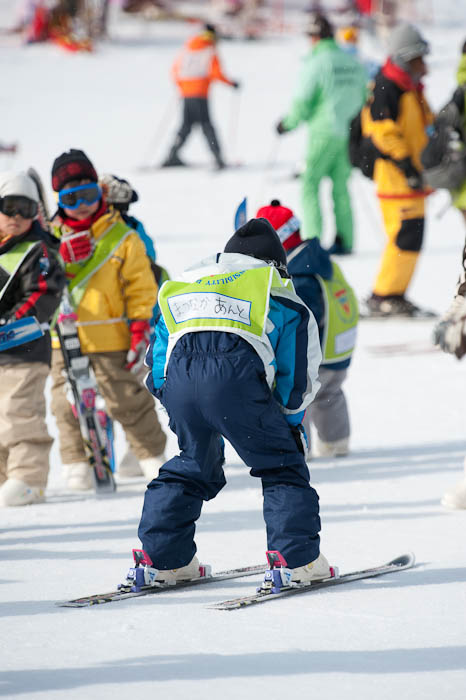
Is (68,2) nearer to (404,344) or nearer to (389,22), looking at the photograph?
(389,22)

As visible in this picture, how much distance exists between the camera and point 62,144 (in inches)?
814

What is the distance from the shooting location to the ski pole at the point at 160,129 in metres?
20.9

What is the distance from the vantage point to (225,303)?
153 inches

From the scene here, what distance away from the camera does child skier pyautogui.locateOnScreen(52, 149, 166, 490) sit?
5793 millimetres

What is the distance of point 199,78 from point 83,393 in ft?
40.9

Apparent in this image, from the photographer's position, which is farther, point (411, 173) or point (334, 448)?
point (411, 173)

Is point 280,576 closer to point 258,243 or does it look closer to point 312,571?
point 312,571

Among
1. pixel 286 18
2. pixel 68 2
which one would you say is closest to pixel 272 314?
pixel 68 2

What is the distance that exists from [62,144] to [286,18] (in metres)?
18.4

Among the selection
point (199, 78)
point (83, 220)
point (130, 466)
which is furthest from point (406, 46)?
point (199, 78)

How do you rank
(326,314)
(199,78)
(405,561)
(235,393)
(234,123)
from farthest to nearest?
1. (234,123)
2. (199,78)
3. (326,314)
4. (405,561)
5. (235,393)

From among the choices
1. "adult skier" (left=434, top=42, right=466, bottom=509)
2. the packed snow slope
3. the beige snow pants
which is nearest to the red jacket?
the packed snow slope

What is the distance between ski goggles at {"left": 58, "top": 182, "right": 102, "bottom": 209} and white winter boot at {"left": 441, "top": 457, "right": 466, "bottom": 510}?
2.08 metres

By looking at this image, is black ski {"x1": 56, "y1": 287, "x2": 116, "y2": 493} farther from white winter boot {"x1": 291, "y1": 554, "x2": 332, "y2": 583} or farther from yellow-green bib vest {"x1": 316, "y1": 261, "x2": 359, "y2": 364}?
white winter boot {"x1": 291, "y1": 554, "x2": 332, "y2": 583}
